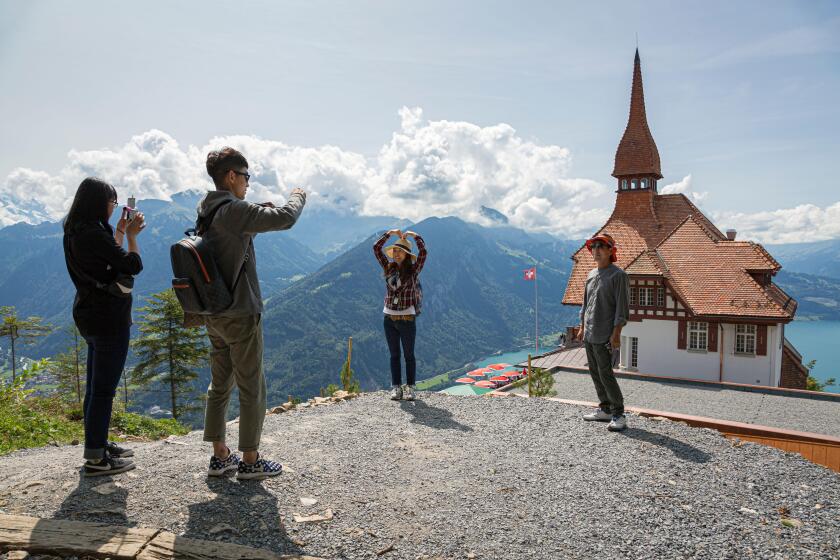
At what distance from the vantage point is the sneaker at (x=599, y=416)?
6.58 m

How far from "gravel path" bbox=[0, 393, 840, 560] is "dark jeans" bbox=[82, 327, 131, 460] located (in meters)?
0.33

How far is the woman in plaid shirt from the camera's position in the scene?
Result: 7.35 meters

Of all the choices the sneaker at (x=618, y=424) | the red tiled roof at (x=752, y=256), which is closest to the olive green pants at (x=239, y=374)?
the sneaker at (x=618, y=424)

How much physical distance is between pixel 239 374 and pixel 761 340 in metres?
24.6

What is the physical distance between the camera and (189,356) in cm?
3303

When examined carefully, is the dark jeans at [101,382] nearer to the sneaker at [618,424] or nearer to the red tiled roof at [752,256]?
the sneaker at [618,424]

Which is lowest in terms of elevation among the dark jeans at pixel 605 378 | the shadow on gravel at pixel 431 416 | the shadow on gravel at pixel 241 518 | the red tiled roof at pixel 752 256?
the shadow on gravel at pixel 431 416

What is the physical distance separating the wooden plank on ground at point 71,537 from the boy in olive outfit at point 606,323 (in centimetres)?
511

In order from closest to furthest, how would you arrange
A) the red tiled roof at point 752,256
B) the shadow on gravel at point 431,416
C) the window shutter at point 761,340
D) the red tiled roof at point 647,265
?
the shadow on gravel at point 431,416, the window shutter at point 761,340, the red tiled roof at point 752,256, the red tiled roof at point 647,265

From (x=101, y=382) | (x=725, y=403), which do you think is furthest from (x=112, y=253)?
(x=725, y=403)

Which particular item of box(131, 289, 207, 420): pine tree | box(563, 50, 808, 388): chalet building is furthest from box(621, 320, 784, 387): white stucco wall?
box(131, 289, 207, 420): pine tree

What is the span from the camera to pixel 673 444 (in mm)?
5730

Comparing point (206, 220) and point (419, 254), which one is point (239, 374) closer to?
point (206, 220)

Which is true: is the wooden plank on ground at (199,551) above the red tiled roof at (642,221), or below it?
below
